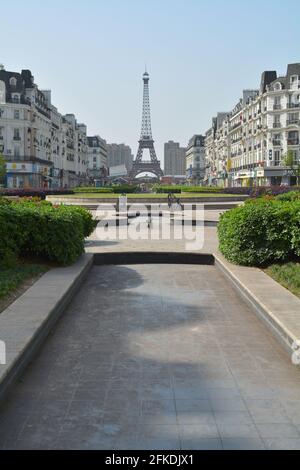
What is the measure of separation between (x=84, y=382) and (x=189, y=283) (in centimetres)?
606

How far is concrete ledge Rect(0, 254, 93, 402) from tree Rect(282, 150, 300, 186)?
204 ft

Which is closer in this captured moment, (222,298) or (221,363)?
(221,363)

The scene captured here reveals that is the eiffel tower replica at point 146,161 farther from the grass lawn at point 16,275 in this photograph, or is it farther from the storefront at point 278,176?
the grass lawn at point 16,275

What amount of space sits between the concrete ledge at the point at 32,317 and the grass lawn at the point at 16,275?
0.25 m

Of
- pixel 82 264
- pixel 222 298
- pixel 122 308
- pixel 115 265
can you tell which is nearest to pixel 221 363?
pixel 122 308

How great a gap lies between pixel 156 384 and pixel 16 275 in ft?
17.4

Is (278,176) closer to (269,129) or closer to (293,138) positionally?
(293,138)

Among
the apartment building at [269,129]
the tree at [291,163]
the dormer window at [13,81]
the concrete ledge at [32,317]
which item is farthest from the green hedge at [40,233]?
the dormer window at [13,81]

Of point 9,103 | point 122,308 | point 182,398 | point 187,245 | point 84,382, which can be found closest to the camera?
point 182,398

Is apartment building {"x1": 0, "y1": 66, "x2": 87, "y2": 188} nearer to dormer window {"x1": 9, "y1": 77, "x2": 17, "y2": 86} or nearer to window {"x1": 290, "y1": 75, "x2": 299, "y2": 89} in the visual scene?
dormer window {"x1": 9, "y1": 77, "x2": 17, "y2": 86}

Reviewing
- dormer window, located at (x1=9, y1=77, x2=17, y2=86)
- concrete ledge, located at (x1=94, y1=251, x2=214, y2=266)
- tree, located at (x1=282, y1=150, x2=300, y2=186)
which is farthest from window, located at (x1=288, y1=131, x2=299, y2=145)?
concrete ledge, located at (x1=94, y1=251, x2=214, y2=266)

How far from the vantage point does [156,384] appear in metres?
5.90

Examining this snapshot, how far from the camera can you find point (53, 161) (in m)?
95.3

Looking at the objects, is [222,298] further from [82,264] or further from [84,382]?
[84,382]
